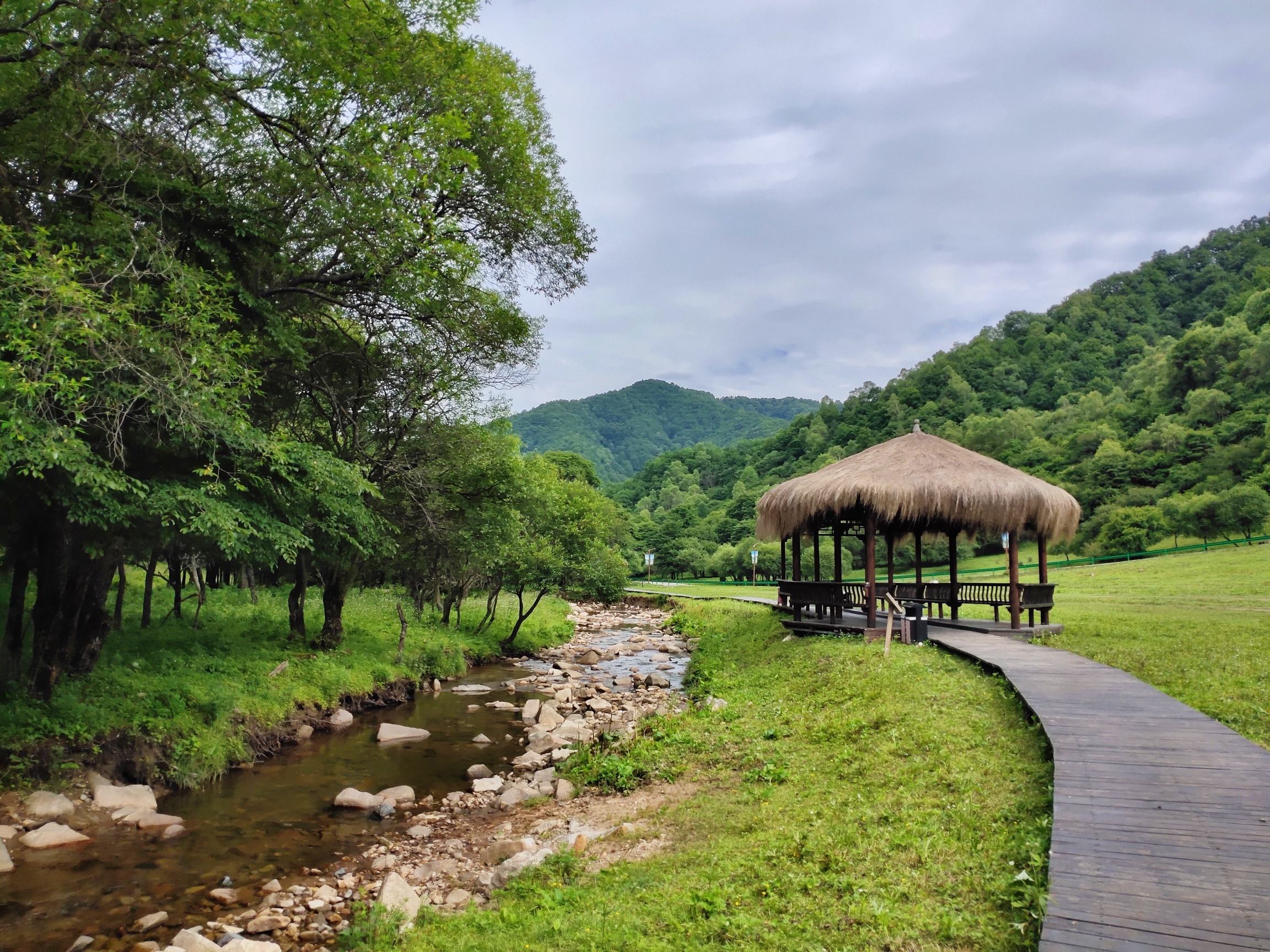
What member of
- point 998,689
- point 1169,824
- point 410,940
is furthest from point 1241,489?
point 410,940

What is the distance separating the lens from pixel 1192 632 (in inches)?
563

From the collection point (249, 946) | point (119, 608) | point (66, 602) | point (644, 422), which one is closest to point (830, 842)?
point (249, 946)

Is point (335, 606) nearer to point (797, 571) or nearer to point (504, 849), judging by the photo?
point (504, 849)

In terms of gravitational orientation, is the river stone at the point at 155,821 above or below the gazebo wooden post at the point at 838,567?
below

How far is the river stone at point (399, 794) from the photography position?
366 inches

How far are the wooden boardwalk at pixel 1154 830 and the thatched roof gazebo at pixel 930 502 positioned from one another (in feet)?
23.5

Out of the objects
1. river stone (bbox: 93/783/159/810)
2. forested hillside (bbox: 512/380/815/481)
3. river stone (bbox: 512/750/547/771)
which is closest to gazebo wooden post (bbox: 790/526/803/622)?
river stone (bbox: 512/750/547/771)

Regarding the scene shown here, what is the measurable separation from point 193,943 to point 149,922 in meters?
0.96

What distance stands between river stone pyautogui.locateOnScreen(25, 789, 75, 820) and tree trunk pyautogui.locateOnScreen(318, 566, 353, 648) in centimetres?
747

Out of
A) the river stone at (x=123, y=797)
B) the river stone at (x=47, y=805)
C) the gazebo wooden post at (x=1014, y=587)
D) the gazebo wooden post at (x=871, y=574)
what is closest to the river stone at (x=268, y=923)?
the river stone at (x=123, y=797)

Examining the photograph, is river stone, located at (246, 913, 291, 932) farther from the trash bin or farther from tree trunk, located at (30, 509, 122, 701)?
the trash bin

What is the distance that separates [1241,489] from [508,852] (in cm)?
5240

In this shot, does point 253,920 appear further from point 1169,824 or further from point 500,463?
point 500,463

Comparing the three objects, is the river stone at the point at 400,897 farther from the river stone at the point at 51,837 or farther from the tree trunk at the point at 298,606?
the tree trunk at the point at 298,606
